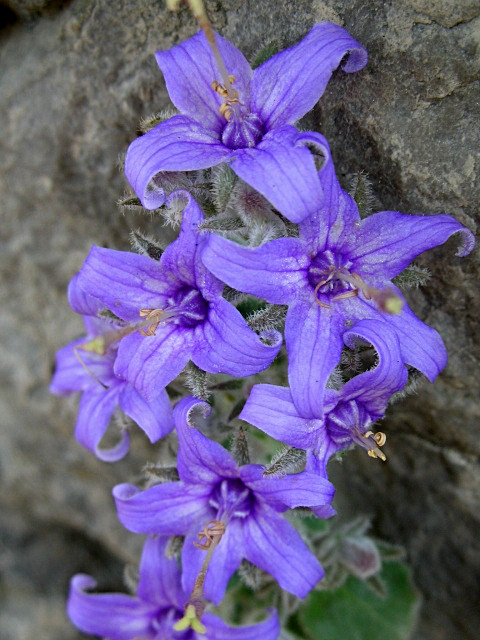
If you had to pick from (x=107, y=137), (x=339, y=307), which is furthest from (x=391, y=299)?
(x=107, y=137)

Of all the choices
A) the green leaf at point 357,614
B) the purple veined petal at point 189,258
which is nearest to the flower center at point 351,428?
the purple veined petal at point 189,258

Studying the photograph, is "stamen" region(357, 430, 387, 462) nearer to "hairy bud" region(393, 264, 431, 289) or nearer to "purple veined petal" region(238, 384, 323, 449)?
"purple veined petal" region(238, 384, 323, 449)

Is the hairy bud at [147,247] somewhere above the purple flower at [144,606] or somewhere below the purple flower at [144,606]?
above

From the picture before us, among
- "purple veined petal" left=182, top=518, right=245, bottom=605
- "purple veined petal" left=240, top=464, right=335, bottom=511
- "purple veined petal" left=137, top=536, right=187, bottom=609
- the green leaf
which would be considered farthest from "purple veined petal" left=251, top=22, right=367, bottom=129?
the green leaf

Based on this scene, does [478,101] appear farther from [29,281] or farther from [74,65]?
[29,281]

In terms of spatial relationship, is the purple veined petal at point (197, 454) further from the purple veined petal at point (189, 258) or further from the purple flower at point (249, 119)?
the purple flower at point (249, 119)

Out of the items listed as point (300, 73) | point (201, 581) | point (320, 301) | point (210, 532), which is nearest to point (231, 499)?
point (210, 532)
